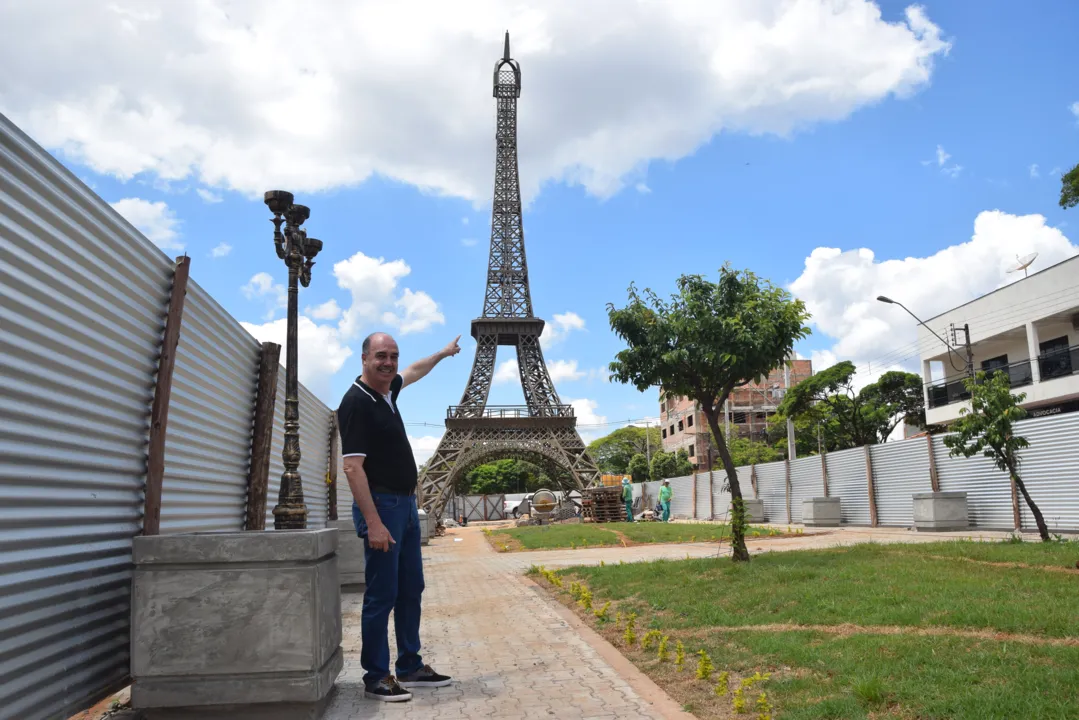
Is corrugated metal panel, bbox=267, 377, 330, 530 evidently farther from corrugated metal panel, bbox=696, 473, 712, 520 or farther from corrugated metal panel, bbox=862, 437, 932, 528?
corrugated metal panel, bbox=696, 473, 712, 520

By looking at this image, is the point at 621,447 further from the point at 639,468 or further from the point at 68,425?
the point at 68,425

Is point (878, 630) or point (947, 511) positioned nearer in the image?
point (878, 630)

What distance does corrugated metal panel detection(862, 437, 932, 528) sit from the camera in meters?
17.7

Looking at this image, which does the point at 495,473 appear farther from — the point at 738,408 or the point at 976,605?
the point at 976,605

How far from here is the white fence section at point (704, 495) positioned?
100 feet

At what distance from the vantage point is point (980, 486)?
15742 millimetres

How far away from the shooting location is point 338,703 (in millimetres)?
4094

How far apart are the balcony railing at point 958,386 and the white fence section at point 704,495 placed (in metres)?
9.56

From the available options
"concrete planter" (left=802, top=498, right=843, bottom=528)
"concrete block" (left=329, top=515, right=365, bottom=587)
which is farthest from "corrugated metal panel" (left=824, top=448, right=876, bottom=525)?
"concrete block" (left=329, top=515, right=365, bottom=587)

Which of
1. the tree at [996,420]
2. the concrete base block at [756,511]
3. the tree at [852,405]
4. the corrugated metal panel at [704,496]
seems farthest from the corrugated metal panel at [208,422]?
the tree at [852,405]

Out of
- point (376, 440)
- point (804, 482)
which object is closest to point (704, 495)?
point (804, 482)

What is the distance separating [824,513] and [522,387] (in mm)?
24784

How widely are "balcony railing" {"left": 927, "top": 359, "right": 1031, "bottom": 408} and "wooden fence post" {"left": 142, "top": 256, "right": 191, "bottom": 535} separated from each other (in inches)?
1086

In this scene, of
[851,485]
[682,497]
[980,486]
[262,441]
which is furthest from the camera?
[682,497]
